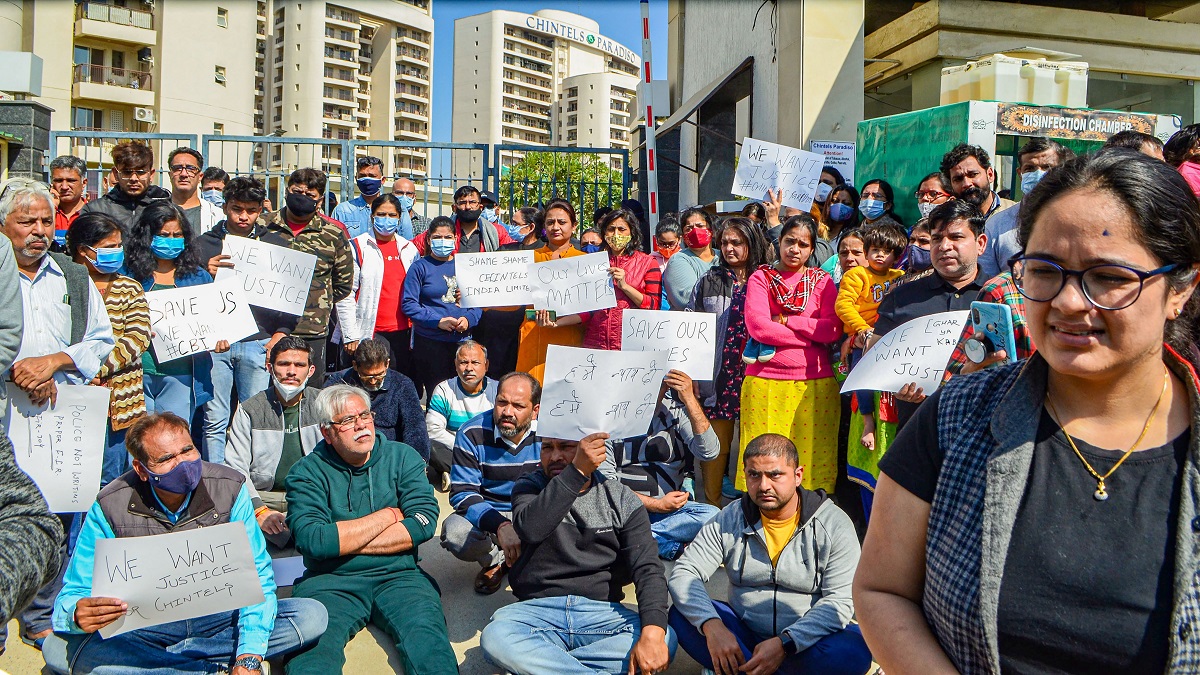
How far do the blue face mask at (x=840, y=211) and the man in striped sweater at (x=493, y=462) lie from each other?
304 cm

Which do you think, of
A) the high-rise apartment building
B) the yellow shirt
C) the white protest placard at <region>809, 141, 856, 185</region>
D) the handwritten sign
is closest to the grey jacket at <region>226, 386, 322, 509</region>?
the handwritten sign

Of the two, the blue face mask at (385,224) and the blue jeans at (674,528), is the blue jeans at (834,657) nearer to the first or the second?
the blue jeans at (674,528)

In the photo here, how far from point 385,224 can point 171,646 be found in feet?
13.2

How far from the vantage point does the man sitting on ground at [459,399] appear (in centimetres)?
607

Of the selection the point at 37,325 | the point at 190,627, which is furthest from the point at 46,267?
the point at 190,627

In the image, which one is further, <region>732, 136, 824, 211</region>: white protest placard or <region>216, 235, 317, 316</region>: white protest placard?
<region>732, 136, 824, 211</region>: white protest placard

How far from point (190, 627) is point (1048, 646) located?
3343mm

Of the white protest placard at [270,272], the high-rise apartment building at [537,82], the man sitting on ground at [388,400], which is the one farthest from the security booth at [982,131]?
the high-rise apartment building at [537,82]

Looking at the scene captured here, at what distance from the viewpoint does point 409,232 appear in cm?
835

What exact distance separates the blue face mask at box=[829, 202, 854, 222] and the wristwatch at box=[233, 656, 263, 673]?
16.3 ft

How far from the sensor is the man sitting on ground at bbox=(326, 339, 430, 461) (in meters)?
5.66

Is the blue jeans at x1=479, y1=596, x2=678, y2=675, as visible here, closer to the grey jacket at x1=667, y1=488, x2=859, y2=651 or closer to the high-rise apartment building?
the grey jacket at x1=667, y1=488, x2=859, y2=651

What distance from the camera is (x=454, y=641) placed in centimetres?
441

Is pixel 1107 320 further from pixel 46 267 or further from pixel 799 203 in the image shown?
pixel 799 203
